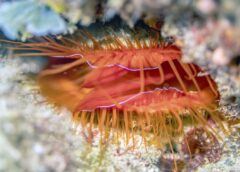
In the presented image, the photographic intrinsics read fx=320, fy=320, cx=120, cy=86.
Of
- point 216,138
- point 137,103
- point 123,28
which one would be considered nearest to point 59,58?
point 123,28

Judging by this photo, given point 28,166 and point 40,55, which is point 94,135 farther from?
point 28,166

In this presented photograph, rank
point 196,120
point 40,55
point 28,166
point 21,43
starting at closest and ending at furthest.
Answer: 1. point 28,166
2. point 21,43
3. point 40,55
4. point 196,120

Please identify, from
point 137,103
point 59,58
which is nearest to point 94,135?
point 137,103

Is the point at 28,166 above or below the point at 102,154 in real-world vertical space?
below

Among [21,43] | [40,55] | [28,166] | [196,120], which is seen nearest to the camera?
[28,166]

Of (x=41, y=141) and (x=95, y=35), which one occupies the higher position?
(x=95, y=35)

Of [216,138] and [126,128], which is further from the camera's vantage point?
[216,138]

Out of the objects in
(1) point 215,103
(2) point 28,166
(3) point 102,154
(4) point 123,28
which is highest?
(4) point 123,28
